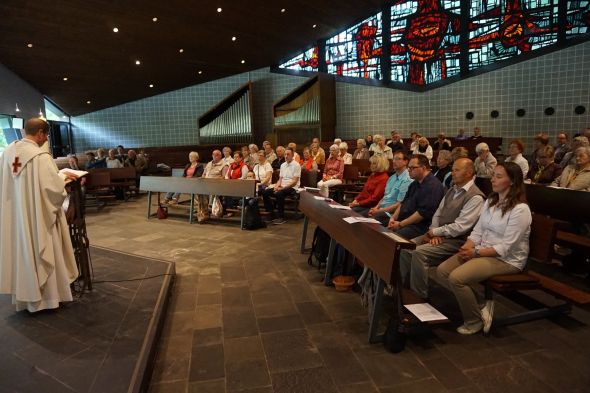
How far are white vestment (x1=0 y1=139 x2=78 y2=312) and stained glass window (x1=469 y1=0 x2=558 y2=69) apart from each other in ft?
32.7

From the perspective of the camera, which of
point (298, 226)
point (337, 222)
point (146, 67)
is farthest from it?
point (146, 67)

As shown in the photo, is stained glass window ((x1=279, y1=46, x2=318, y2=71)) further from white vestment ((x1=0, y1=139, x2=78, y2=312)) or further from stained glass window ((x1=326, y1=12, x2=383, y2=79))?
white vestment ((x1=0, y1=139, x2=78, y2=312))

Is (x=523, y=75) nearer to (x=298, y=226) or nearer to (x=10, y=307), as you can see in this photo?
(x=298, y=226)

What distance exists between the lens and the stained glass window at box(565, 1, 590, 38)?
27.5 ft

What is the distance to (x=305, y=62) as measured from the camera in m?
12.5

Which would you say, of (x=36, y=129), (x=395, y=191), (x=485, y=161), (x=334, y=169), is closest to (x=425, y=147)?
(x=485, y=161)

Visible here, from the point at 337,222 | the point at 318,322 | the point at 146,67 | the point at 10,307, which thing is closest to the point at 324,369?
the point at 318,322

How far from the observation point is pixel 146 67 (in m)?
10.9

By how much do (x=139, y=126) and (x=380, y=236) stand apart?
12.9 m

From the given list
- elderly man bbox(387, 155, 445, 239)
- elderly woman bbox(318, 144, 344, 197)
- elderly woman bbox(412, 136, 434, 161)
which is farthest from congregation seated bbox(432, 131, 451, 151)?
elderly man bbox(387, 155, 445, 239)

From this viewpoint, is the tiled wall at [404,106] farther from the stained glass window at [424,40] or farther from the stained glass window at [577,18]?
the stained glass window at [424,40]

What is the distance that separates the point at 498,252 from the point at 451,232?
499 mm

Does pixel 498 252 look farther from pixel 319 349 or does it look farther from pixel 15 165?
pixel 15 165

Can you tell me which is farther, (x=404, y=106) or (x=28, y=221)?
(x=404, y=106)
